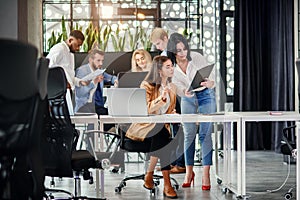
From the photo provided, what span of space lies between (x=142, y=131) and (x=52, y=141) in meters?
1.37

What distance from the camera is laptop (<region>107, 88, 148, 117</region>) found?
4.87 metres

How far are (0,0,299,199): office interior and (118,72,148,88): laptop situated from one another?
1036mm

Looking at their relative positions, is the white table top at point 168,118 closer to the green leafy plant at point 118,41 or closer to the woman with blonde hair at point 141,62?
the woman with blonde hair at point 141,62

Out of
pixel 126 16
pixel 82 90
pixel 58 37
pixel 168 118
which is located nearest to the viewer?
pixel 168 118

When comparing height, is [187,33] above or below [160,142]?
above

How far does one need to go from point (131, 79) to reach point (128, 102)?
4.87ft

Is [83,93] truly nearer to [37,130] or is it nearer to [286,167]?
[286,167]

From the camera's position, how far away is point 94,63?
6625 mm

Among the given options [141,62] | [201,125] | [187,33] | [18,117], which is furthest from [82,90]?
[18,117]

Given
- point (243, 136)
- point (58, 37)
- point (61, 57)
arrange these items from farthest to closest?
1. point (58, 37)
2. point (61, 57)
3. point (243, 136)

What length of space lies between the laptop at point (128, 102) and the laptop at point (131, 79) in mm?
1312

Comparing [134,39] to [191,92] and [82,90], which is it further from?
[191,92]

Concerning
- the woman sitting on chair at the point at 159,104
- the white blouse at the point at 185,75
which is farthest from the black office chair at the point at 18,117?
the white blouse at the point at 185,75

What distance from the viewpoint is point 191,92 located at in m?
5.44
